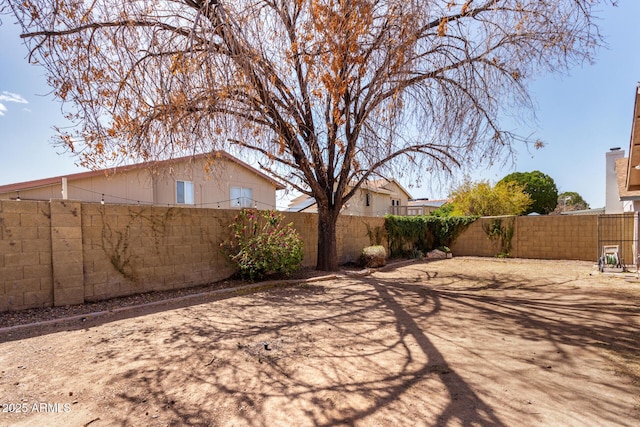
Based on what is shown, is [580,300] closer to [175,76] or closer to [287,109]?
[287,109]

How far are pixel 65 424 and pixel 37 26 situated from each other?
4882 millimetres

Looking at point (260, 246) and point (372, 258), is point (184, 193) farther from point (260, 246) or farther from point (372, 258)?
point (372, 258)

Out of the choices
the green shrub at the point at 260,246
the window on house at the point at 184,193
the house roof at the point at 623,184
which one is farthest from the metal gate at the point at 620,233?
the window on house at the point at 184,193

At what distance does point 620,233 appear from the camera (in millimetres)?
12516

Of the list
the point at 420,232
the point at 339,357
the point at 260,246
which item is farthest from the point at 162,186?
the point at 420,232

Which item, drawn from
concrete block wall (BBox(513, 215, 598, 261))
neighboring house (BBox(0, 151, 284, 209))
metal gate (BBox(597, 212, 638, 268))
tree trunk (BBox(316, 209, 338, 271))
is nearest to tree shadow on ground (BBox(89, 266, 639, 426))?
tree trunk (BBox(316, 209, 338, 271))

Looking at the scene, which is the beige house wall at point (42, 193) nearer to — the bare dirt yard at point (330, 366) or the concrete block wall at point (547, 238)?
the bare dirt yard at point (330, 366)

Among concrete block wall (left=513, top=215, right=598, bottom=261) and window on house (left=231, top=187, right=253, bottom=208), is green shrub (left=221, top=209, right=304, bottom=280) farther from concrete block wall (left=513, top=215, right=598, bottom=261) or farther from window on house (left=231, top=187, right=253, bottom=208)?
concrete block wall (left=513, top=215, right=598, bottom=261)

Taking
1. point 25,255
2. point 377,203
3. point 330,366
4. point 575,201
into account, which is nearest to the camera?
point 330,366

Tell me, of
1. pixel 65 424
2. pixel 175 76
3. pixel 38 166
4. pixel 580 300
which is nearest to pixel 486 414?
pixel 65 424

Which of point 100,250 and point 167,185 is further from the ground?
point 167,185

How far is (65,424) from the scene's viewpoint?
234 cm

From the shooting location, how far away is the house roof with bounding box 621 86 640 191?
616cm

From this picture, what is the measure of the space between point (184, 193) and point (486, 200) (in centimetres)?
1830
